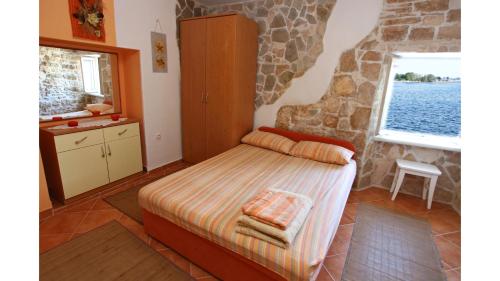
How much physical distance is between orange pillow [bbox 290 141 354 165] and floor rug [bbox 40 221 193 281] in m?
1.83

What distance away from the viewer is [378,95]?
2867mm

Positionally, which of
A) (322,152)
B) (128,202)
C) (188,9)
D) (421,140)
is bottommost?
(128,202)

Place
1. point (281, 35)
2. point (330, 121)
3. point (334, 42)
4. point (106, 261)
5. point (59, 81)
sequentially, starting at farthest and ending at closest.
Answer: point (281, 35), point (330, 121), point (334, 42), point (59, 81), point (106, 261)

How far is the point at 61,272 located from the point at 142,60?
239 cm

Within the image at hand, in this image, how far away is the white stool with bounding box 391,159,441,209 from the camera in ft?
8.64

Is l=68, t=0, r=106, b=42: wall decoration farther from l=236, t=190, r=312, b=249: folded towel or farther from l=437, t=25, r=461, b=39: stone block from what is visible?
l=437, t=25, r=461, b=39: stone block

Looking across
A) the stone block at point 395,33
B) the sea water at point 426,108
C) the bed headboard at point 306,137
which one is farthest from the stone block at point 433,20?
the bed headboard at point 306,137

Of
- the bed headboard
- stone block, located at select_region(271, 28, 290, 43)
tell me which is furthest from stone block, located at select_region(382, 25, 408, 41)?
the bed headboard

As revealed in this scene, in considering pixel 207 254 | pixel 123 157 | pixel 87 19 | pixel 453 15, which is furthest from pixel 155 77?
pixel 453 15

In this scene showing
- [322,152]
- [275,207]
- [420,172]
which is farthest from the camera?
[322,152]

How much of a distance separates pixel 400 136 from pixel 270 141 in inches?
67.3

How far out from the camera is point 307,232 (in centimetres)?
149

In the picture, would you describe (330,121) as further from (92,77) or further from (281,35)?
(92,77)
